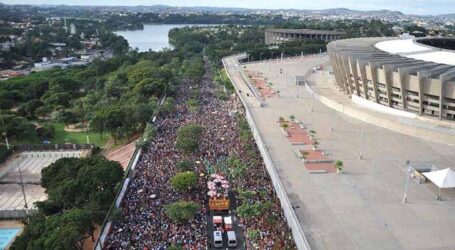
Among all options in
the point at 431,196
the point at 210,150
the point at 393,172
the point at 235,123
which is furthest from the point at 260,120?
the point at 431,196

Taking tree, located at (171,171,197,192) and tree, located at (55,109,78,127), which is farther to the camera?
tree, located at (55,109,78,127)

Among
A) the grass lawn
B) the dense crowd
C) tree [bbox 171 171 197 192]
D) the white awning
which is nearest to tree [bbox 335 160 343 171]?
the dense crowd

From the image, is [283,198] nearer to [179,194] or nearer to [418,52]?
[179,194]

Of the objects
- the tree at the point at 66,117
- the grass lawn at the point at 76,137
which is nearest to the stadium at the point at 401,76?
the grass lawn at the point at 76,137

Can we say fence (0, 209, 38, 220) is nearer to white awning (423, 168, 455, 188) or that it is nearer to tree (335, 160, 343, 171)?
tree (335, 160, 343, 171)

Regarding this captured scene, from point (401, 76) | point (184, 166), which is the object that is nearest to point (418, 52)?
point (401, 76)

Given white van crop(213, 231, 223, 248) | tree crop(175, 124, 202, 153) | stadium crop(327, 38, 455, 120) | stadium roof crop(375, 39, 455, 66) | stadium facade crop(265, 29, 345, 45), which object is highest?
stadium facade crop(265, 29, 345, 45)

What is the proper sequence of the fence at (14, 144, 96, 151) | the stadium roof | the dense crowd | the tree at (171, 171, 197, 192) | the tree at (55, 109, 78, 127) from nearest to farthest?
1. the dense crowd
2. the tree at (171, 171, 197, 192)
3. the fence at (14, 144, 96, 151)
4. the stadium roof
5. the tree at (55, 109, 78, 127)
